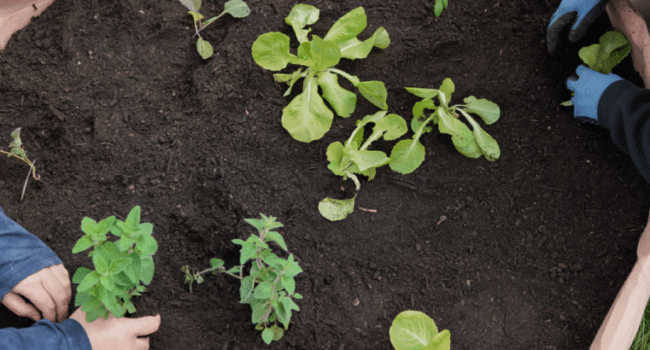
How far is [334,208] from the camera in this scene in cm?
149

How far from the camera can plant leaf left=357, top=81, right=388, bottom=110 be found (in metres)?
1.54

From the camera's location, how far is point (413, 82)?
1665 millimetres

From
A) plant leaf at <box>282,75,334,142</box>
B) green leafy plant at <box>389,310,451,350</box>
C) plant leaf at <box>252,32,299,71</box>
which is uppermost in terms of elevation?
plant leaf at <box>252,32,299,71</box>

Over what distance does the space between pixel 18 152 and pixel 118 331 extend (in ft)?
2.13

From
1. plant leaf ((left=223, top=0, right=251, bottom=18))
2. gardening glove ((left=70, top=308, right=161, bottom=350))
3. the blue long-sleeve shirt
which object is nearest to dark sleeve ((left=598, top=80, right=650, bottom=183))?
plant leaf ((left=223, top=0, right=251, bottom=18))

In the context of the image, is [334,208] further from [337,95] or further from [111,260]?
[111,260]

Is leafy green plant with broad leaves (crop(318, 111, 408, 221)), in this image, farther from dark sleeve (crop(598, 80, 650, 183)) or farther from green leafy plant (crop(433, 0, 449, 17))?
dark sleeve (crop(598, 80, 650, 183))

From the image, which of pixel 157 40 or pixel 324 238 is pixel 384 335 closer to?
pixel 324 238

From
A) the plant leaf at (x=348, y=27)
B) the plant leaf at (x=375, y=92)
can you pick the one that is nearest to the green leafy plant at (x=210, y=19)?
the plant leaf at (x=348, y=27)

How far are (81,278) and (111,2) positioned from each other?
1.09 m

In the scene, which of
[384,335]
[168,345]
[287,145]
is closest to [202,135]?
[287,145]

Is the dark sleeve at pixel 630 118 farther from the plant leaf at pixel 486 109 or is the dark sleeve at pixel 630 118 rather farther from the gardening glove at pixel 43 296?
the gardening glove at pixel 43 296

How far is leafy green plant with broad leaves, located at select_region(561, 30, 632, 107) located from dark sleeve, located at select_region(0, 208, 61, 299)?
6.03 feet

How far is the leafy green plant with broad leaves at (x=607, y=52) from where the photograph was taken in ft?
4.98
